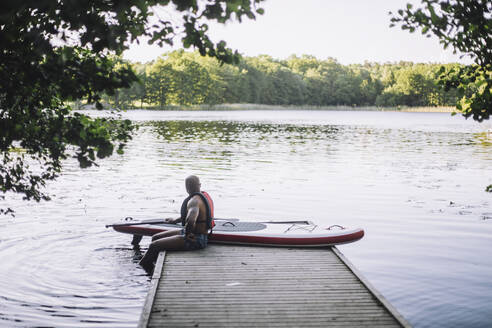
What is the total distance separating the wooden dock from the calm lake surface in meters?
1.08

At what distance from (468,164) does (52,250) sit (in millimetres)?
19512

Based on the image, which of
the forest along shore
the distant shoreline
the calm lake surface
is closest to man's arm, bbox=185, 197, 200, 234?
the calm lake surface

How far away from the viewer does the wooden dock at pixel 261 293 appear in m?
5.35

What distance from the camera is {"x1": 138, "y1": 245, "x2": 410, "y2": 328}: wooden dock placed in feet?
17.6

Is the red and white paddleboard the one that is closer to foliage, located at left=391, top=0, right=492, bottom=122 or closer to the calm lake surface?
the calm lake surface

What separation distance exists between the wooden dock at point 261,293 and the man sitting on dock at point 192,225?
0.17 metres

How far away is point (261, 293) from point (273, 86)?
139m

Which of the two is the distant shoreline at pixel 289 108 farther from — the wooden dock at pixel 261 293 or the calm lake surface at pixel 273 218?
the wooden dock at pixel 261 293

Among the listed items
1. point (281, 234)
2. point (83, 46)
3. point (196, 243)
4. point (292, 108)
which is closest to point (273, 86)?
point (292, 108)

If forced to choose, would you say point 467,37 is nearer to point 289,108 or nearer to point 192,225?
point 192,225

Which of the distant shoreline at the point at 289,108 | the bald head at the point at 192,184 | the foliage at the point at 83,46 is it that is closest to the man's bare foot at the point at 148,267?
the bald head at the point at 192,184

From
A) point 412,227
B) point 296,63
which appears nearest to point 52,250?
point 412,227

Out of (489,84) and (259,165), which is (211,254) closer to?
(489,84)

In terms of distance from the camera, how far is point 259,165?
23.3m
